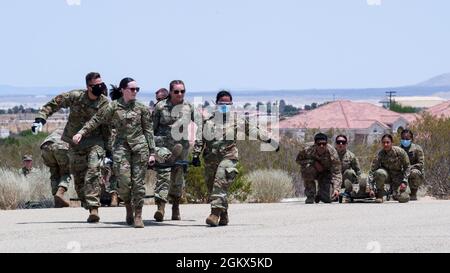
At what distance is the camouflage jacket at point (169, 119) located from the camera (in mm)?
17953

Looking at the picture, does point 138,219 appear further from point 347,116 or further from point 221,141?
point 347,116

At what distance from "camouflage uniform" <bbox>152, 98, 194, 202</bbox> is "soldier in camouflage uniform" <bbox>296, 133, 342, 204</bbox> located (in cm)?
599

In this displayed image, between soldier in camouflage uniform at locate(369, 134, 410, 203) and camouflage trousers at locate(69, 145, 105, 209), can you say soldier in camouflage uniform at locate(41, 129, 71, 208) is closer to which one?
camouflage trousers at locate(69, 145, 105, 209)

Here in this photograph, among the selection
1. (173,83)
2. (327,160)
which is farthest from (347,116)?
(173,83)

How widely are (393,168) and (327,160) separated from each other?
139 cm

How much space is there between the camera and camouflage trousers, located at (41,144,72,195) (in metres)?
21.9

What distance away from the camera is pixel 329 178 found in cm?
2395

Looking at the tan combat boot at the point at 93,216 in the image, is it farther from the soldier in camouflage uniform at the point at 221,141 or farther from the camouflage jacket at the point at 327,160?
the camouflage jacket at the point at 327,160

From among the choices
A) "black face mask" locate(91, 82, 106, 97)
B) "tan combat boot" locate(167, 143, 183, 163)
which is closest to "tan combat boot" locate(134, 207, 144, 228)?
"tan combat boot" locate(167, 143, 183, 163)

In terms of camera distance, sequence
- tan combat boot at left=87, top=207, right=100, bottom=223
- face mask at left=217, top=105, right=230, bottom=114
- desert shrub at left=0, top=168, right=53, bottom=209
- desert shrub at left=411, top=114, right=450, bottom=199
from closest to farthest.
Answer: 1. face mask at left=217, top=105, right=230, bottom=114
2. tan combat boot at left=87, top=207, right=100, bottom=223
3. desert shrub at left=0, top=168, right=53, bottom=209
4. desert shrub at left=411, top=114, right=450, bottom=199

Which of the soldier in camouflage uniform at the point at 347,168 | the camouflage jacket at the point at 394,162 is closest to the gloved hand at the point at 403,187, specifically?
the camouflage jacket at the point at 394,162

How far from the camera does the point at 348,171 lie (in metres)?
24.7
